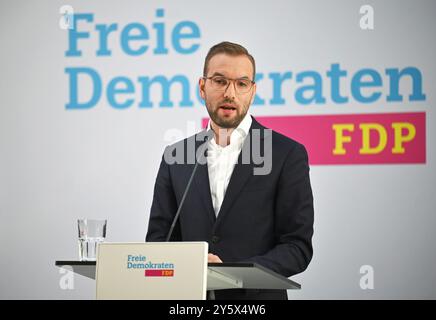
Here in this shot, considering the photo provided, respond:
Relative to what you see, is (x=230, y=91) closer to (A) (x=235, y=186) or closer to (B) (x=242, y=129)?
(B) (x=242, y=129)

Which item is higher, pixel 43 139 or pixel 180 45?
pixel 180 45

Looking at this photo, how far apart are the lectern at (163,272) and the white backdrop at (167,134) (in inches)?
93.6

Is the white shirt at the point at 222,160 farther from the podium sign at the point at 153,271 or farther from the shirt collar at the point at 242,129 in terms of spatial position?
the podium sign at the point at 153,271

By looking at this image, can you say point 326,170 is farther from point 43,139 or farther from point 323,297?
point 43,139

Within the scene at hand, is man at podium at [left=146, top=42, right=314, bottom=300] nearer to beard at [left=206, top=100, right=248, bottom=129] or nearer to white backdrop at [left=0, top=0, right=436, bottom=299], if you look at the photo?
beard at [left=206, top=100, right=248, bottom=129]

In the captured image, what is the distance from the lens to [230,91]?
338 centimetres

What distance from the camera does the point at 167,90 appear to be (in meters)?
5.17

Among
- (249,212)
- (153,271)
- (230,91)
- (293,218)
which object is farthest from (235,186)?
(153,271)

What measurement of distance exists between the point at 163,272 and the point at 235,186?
836mm

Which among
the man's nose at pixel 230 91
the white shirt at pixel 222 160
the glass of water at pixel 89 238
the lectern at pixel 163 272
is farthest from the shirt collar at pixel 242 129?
the lectern at pixel 163 272

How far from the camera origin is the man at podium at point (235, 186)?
3.20m

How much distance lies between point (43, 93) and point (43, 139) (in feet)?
0.96
